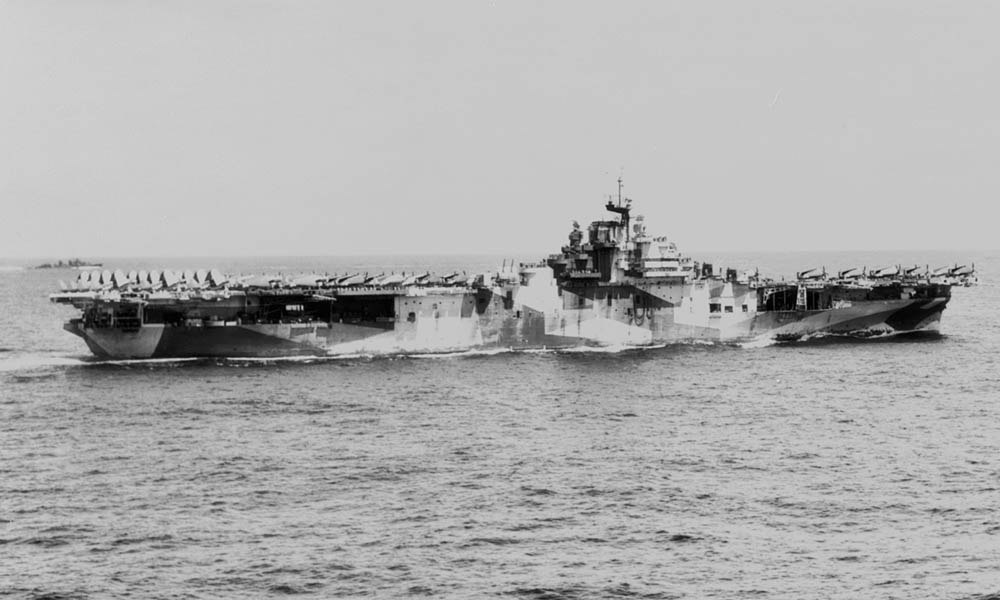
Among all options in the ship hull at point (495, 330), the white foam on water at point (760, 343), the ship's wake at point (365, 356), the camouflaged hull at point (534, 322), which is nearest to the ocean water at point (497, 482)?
the ship's wake at point (365, 356)

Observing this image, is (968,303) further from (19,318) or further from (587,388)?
(19,318)

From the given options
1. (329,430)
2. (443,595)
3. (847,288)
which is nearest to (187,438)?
(329,430)

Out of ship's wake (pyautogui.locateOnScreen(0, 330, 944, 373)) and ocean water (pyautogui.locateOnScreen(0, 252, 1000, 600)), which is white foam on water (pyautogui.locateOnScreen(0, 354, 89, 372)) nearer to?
ship's wake (pyautogui.locateOnScreen(0, 330, 944, 373))

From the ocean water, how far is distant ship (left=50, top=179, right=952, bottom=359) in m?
2.81

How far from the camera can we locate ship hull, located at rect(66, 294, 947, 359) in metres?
48.0

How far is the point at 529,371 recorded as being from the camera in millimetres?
46219

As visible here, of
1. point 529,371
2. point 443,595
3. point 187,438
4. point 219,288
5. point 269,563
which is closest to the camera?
point 443,595

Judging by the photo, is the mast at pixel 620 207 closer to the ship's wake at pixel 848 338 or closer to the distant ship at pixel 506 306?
the distant ship at pixel 506 306

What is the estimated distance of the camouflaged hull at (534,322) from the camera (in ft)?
158

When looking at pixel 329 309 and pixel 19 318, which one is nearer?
pixel 329 309

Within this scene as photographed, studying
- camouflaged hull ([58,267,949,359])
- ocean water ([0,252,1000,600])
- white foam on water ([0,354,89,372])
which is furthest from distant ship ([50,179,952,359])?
ocean water ([0,252,1000,600])

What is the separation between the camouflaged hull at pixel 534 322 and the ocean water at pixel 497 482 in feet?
8.36

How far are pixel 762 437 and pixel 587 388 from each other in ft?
34.8

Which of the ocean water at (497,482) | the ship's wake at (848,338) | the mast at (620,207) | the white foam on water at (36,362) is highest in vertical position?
the mast at (620,207)
